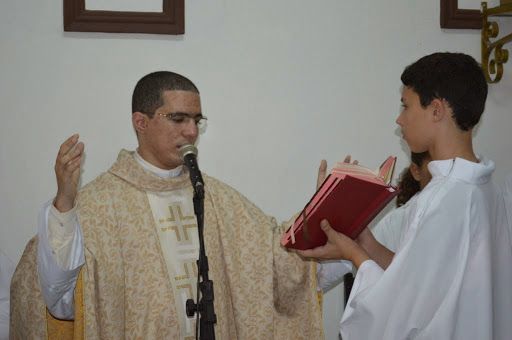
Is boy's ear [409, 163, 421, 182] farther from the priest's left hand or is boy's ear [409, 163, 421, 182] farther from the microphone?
the microphone

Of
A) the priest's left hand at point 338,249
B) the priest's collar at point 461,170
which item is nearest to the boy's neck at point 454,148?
the priest's collar at point 461,170

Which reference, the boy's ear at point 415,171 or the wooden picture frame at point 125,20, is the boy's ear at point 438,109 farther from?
the wooden picture frame at point 125,20

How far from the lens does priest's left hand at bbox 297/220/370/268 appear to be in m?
2.75

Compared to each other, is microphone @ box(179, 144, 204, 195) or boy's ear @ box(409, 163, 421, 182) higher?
microphone @ box(179, 144, 204, 195)

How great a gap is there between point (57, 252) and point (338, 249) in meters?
1.12

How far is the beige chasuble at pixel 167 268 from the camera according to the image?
3.06 metres

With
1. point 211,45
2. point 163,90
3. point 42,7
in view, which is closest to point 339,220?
point 163,90

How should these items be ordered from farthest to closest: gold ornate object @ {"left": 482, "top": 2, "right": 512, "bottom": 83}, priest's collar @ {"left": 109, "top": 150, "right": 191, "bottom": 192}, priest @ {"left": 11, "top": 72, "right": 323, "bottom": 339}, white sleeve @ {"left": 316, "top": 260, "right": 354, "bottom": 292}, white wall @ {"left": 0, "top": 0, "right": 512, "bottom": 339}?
gold ornate object @ {"left": 482, "top": 2, "right": 512, "bottom": 83} < white wall @ {"left": 0, "top": 0, "right": 512, "bottom": 339} < white sleeve @ {"left": 316, "top": 260, "right": 354, "bottom": 292} < priest's collar @ {"left": 109, "top": 150, "right": 191, "bottom": 192} < priest @ {"left": 11, "top": 72, "right": 323, "bottom": 339}

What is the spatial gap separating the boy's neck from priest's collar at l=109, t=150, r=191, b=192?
128 centimetres

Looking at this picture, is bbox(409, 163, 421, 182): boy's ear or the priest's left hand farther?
bbox(409, 163, 421, 182): boy's ear

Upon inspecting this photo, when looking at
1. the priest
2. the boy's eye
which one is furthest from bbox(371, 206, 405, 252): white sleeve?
the boy's eye

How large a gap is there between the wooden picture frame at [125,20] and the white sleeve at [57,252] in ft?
4.23

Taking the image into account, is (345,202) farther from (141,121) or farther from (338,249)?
(141,121)

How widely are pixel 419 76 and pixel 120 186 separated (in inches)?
56.5
